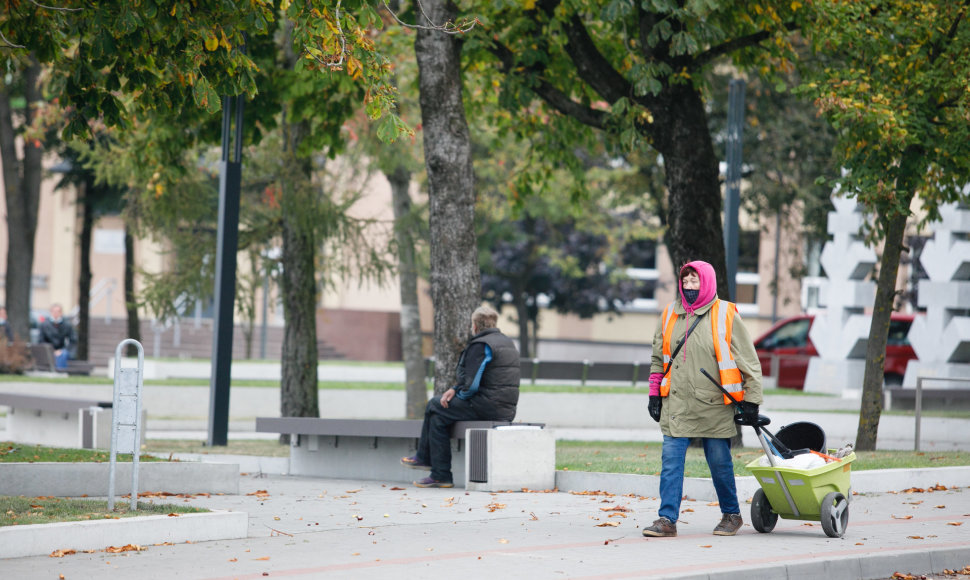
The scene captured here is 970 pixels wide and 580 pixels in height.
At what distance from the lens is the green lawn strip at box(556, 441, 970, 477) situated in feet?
38.7

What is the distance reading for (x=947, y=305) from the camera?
22.7 meters

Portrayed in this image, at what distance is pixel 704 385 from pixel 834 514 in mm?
1177

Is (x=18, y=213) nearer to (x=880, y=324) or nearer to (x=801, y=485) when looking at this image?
(x=880, y=324)

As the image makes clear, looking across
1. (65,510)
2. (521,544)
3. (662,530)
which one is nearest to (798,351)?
(662,530)

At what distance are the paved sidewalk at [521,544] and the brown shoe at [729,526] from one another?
67mm

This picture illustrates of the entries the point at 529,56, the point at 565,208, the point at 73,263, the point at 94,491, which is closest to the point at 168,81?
the point at 94,491

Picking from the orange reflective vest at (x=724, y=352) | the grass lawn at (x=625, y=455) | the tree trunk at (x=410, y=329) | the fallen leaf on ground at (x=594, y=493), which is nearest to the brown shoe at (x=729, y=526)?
the orange reflective vest at (x=724, y=352)

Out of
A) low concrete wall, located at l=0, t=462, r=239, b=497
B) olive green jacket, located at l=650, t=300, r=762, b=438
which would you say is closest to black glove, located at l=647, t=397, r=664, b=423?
olive green jacket, located at l=650, t=300, r=762, b=438

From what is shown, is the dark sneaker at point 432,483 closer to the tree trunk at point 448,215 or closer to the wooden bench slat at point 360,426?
the wooden bench slat at point 360,426

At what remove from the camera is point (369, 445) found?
43.4 feet

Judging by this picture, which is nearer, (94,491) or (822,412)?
(94,491)

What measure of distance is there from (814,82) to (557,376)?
13.8m

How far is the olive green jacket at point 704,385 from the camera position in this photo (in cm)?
823

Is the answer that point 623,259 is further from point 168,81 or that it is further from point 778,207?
point 168,81
